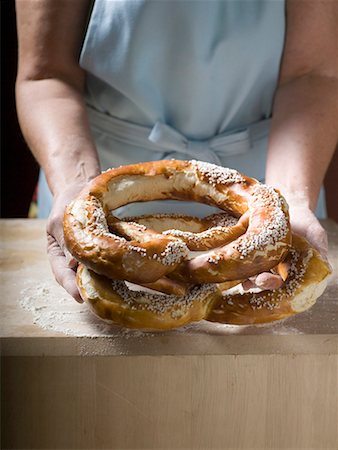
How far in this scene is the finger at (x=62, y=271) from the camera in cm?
96

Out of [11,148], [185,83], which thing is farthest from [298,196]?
[11,148]

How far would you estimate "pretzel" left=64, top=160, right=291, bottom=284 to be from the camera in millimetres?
861

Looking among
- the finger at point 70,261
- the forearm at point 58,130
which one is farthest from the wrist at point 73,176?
the finger at point 70,261

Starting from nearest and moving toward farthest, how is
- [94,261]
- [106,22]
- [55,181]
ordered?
[94,261], [55,181], [106,22]

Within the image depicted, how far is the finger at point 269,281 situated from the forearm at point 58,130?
0.97 ft

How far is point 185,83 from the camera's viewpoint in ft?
4.23

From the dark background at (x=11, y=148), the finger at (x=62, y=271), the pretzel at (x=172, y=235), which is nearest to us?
the pretzel at (x=172, y=235)

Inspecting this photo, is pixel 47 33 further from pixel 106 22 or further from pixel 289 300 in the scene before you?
pixel 289 300

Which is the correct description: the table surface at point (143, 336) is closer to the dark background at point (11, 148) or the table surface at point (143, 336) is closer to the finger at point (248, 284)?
the finger at point (248, 284)

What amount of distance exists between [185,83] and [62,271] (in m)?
0.45

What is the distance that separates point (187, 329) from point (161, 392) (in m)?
0.08

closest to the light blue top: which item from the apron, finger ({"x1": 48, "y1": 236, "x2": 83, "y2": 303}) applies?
the apron

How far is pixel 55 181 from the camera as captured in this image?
1110mm

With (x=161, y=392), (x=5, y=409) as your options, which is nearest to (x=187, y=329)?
(x=161, y=392)
